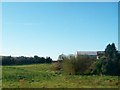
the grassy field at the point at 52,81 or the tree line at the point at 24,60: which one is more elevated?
the tree line at the point at 24,60

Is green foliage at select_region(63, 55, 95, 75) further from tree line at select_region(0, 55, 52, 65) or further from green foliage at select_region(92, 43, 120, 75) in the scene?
tree line at select_region(0, 55, 52, 65)

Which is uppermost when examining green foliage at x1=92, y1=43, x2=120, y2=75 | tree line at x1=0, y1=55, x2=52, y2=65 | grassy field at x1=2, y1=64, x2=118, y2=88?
tree line at x1=0, y1=55, x2=52, y2=65

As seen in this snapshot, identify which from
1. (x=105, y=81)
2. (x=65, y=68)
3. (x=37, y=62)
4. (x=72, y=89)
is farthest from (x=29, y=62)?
(x=72, y=89)

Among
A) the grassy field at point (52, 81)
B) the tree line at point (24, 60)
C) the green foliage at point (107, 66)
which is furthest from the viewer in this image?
the tree line at point (24, 60)

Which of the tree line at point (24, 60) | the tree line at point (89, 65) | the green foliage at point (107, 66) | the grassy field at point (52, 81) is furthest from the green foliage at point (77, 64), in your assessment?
the tree line at point (24, 60)

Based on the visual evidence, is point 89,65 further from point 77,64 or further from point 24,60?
point 24,60

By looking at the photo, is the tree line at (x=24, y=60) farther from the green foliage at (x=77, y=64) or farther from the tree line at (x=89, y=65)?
the green foliage at (x=77, y=64)

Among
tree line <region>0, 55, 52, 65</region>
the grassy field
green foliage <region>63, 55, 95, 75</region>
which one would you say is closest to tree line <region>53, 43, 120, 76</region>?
green foliage <region>63, 55, 95, 75</region>

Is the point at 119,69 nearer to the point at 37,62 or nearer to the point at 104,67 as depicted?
the point at 104,67

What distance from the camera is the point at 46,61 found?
110 feet

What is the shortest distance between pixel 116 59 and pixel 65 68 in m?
4.89

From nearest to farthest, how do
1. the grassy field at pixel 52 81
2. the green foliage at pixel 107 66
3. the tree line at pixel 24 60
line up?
the grassy field at pixel 52 81, the green foliage at pixel 107 66, the tree line at pixel 24 60

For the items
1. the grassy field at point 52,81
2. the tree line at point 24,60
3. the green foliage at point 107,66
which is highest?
the tree line at point 24,60

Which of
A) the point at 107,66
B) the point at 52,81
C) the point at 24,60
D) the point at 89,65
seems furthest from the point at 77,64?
the point at 52,81
